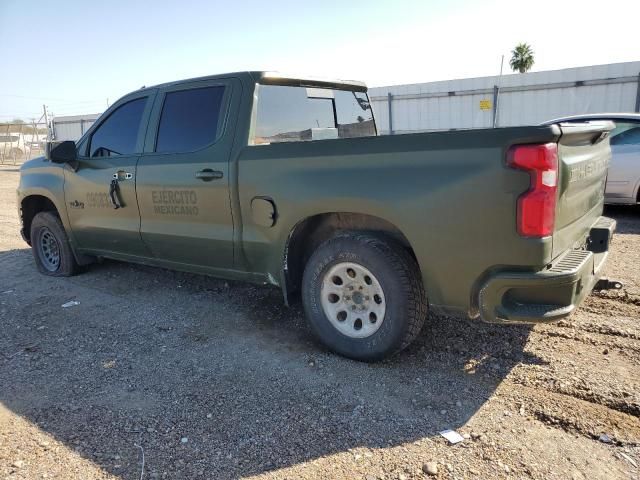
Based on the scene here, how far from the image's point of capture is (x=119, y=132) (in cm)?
493

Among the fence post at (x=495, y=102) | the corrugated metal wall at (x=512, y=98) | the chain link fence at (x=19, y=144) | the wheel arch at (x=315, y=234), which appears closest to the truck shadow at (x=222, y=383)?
the wheel arch at (x=315, y=234)

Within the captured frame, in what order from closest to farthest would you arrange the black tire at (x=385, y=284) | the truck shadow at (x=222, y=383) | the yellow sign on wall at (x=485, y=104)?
the truck shadow at (x=222, y=383)
the black tire at (x=385, y=284)
the yellow sign on wall at (x=485, y=104)

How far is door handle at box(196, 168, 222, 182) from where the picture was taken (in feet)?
12.8

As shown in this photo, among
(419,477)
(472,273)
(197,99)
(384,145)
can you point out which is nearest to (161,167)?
(197,99)

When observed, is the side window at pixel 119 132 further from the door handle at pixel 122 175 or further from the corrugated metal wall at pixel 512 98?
the corrugated metal wall at pixel 512 98

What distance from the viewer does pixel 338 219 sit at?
11.9ft

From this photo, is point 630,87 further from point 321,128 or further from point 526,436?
point 526,436

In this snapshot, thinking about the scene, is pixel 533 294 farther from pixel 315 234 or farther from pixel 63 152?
pixel 63 152

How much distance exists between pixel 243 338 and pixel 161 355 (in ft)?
2.05

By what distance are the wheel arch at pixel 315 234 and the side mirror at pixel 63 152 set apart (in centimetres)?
281

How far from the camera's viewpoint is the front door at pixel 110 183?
4695 mm

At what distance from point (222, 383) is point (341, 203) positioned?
1.41 meters

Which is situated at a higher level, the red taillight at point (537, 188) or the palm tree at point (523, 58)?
the palm tree at point (523, 58)

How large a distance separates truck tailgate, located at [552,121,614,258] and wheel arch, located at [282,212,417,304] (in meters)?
0.91
